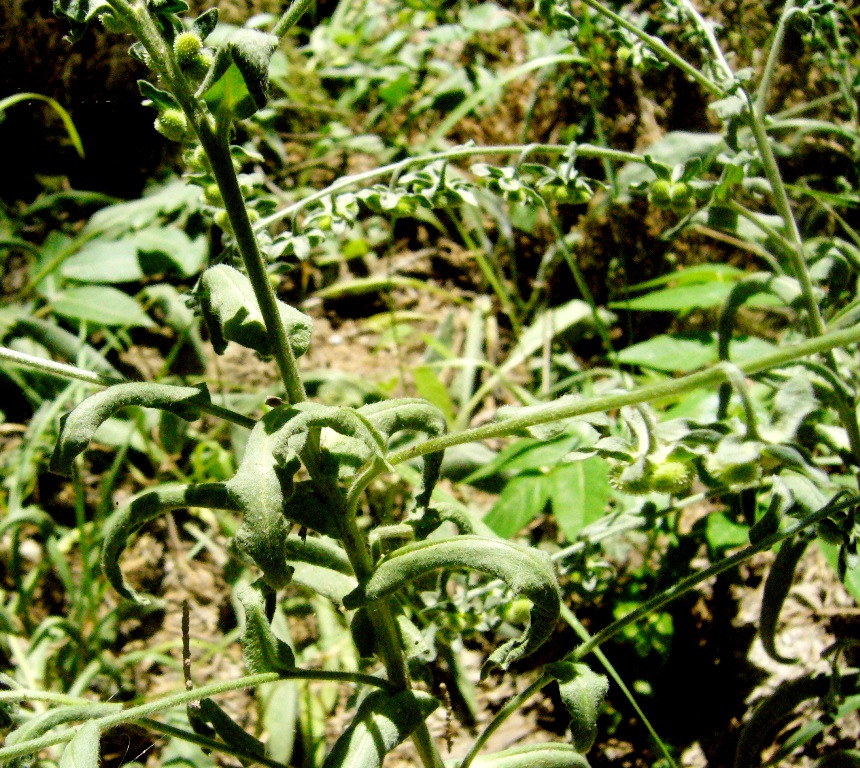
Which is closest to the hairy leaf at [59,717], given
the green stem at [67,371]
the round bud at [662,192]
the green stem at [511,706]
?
the green stem at [67,371]

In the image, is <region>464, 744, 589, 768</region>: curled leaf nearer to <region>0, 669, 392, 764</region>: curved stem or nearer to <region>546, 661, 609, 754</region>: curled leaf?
<region>546, 661, 609, 754</region>: curled leaf

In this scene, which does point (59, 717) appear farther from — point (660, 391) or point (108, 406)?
point (660, 391)

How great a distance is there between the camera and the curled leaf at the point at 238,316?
1.03m

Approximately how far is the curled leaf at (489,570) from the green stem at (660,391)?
13 centimetres

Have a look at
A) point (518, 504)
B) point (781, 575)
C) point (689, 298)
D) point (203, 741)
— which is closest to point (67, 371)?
point (203, 741)

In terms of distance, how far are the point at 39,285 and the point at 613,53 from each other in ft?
6.91

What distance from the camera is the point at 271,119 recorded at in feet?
10.3

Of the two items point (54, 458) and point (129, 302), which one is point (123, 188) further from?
point (54, 458)

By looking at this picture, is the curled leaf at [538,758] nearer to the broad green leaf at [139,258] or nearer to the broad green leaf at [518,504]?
the broad green leaf at [518,504]

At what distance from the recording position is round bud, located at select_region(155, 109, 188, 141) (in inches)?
37.8

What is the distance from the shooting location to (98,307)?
2.33 meters

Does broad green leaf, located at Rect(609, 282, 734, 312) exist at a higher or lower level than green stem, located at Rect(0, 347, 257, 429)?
lower

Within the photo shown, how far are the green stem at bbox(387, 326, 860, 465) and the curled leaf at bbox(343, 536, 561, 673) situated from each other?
0.13 meters

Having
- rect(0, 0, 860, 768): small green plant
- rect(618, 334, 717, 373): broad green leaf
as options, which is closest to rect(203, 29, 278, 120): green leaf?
rect(0, 0, 860, 768): small green plant
